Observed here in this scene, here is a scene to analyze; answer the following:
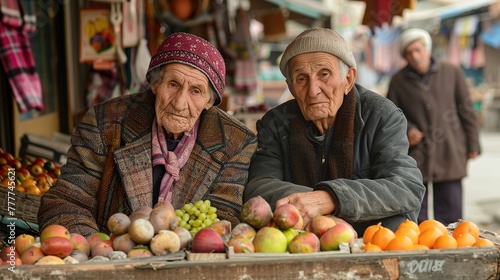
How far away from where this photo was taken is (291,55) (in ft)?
11.8

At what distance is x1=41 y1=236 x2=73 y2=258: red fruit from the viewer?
8.62ft

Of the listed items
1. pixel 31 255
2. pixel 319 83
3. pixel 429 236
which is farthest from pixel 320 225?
pixel 31 255

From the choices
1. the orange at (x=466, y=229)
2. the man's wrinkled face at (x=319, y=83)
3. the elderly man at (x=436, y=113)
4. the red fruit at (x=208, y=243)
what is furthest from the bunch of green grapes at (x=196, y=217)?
the elderly man at (x=436, y=113)

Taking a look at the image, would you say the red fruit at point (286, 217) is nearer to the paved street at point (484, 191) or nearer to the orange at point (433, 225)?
the orange at point (433, 225)

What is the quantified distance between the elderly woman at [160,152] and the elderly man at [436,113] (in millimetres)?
3913

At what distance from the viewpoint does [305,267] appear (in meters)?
2.56

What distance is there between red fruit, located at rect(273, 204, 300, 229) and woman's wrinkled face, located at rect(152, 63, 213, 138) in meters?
0.84

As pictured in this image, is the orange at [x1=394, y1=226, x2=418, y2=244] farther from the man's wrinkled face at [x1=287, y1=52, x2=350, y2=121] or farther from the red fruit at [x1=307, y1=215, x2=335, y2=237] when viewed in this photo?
the man's wrinkled face at [x1=287, y1=52, x2=350, y2=121]

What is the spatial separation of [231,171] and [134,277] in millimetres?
1157

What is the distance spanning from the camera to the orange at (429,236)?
280cm

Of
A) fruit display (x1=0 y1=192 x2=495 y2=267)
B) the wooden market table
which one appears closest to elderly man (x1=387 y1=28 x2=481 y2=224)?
fruit display (x1=0 y1=192 x2=495 y2=267)

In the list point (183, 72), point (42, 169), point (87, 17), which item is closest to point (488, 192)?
point (87, 17)

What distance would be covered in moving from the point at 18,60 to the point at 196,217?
9.11 feet

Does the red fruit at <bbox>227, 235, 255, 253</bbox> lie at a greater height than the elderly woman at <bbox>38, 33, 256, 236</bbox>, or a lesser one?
lesser
